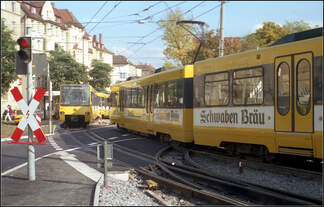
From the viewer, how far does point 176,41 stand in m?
34.6

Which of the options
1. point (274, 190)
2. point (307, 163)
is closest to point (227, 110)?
point (307, 163)

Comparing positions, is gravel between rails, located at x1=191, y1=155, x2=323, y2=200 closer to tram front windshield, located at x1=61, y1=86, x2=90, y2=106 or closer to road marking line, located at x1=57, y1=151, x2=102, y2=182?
road marking line, located at x1=57, y1=151, x2=102, y2=182

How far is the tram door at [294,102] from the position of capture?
813 centimetres

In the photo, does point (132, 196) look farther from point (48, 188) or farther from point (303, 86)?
point (303, 86)

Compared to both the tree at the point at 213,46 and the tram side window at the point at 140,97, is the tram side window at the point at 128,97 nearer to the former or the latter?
the tram side window at the point at 140,97

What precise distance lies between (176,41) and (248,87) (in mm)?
25463

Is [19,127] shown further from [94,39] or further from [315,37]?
[94,39]

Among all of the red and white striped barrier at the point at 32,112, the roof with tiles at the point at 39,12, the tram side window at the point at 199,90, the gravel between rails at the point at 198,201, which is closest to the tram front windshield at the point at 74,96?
the tram side window at the point at 199,90

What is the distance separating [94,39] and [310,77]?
84.2 meters

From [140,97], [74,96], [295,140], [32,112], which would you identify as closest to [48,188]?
[32,112]

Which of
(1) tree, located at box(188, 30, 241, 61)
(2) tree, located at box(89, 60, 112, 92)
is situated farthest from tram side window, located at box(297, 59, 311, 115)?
(2) tree, located at box(89, 60, 112, 92)

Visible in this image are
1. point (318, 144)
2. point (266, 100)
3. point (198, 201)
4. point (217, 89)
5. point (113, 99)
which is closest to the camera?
point (198, 201)

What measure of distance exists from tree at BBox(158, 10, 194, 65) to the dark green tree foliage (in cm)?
Answer: 1367

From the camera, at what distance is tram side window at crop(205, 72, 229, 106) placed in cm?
1052
